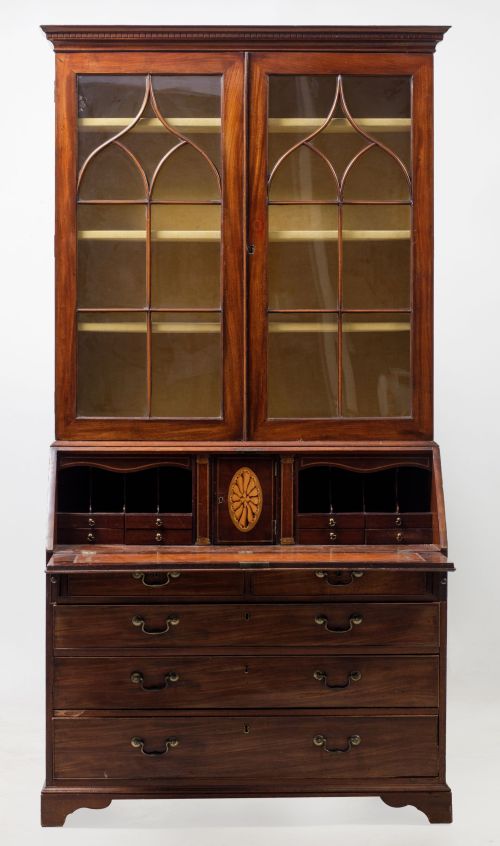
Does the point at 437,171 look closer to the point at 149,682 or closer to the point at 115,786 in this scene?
the point at 149,682

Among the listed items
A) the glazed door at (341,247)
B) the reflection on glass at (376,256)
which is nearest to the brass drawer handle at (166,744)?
the glazed door at (341,247)

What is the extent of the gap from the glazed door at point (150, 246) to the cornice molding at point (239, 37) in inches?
1.5

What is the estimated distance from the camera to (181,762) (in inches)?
128

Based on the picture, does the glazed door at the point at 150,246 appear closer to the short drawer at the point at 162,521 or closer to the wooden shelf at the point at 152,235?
the wooden shelf at the point at 152,235

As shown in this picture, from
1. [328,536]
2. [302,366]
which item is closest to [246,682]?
[328,536]

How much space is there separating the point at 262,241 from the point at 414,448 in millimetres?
811

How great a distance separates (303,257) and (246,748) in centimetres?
153

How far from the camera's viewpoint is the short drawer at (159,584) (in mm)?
3230

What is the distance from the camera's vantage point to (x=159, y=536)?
11.2ft

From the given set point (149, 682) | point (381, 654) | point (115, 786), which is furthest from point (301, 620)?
point (115, 786)

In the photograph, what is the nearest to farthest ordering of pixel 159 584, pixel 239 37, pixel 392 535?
pixel 159 584 < pixel 239 37 < pixel 392 535

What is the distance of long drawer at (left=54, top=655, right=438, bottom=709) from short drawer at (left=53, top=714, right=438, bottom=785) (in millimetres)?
51

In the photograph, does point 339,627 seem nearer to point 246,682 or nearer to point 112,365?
point 246,682

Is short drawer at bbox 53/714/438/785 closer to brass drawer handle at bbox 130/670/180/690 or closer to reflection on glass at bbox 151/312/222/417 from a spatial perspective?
brass drawer handle at bbox 130/670/180/690
